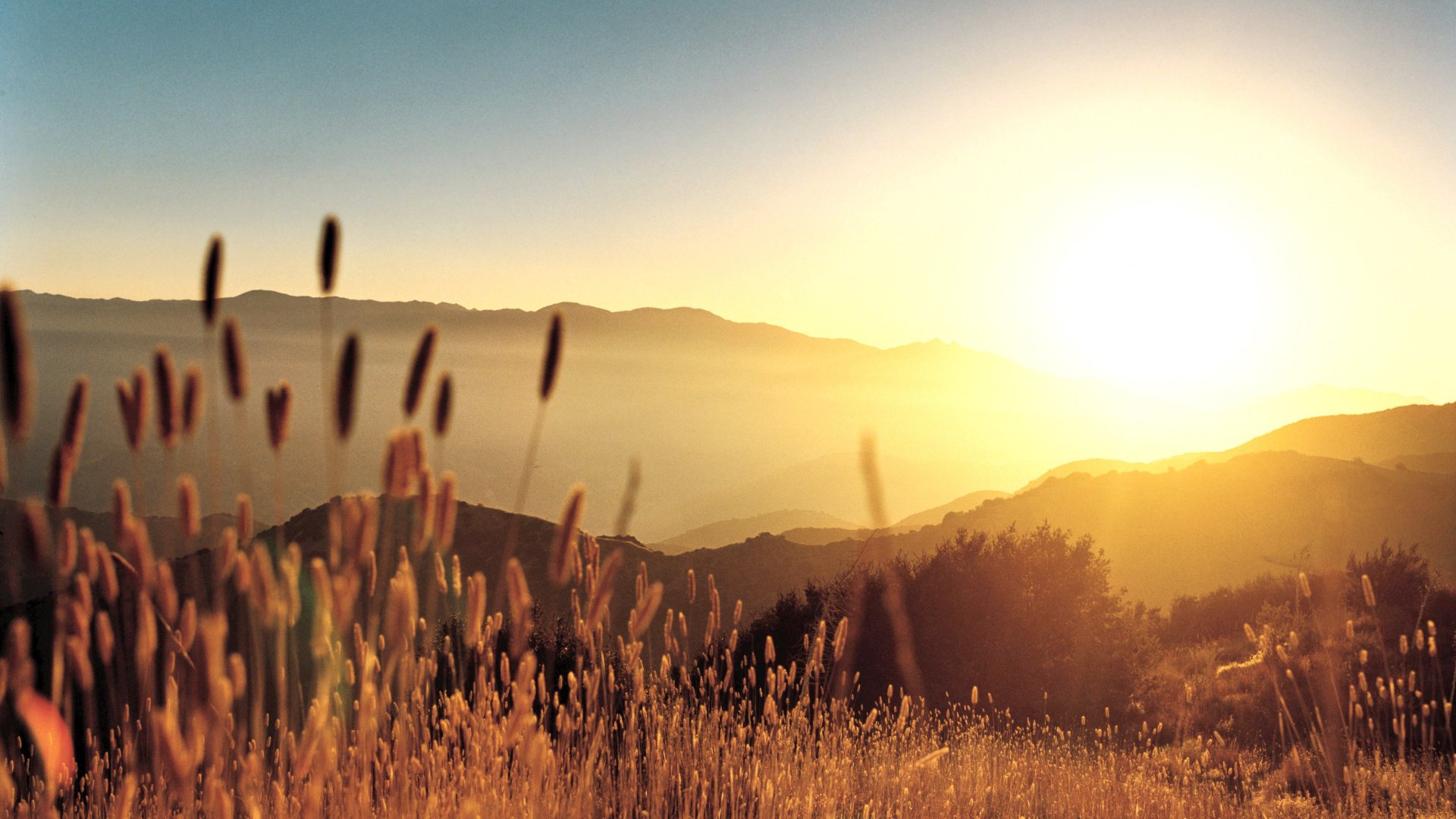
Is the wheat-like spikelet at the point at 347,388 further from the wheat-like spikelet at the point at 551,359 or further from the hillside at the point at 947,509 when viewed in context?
the hillside at the point at 947,509

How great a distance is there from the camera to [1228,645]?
15.3m

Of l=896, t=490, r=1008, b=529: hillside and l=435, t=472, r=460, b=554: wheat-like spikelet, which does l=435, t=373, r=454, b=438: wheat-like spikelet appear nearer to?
l=435, t=472, r=460, b=554: wheat-like spikelet

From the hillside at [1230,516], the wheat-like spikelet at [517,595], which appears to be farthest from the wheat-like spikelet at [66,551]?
the hillside at [1230,516]

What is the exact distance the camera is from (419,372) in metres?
1.61

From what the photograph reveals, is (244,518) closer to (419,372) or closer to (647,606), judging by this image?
(419,372)

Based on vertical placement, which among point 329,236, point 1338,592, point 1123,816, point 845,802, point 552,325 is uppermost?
point 329,236

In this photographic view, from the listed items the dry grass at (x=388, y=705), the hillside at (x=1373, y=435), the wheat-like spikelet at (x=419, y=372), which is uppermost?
the wheat-like spikelet at (x=419, y=372)

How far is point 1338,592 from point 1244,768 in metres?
8.26

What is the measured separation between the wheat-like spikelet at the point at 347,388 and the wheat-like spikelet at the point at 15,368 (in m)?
0.41

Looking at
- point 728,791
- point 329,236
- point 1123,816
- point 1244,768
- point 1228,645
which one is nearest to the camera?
point 329,236

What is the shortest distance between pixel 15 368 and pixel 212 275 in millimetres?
350

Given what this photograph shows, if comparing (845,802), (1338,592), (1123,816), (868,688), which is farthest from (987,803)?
(1338,592)

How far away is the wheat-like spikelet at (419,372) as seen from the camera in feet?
5.27

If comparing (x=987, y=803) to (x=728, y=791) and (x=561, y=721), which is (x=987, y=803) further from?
(x=561, y=721)
